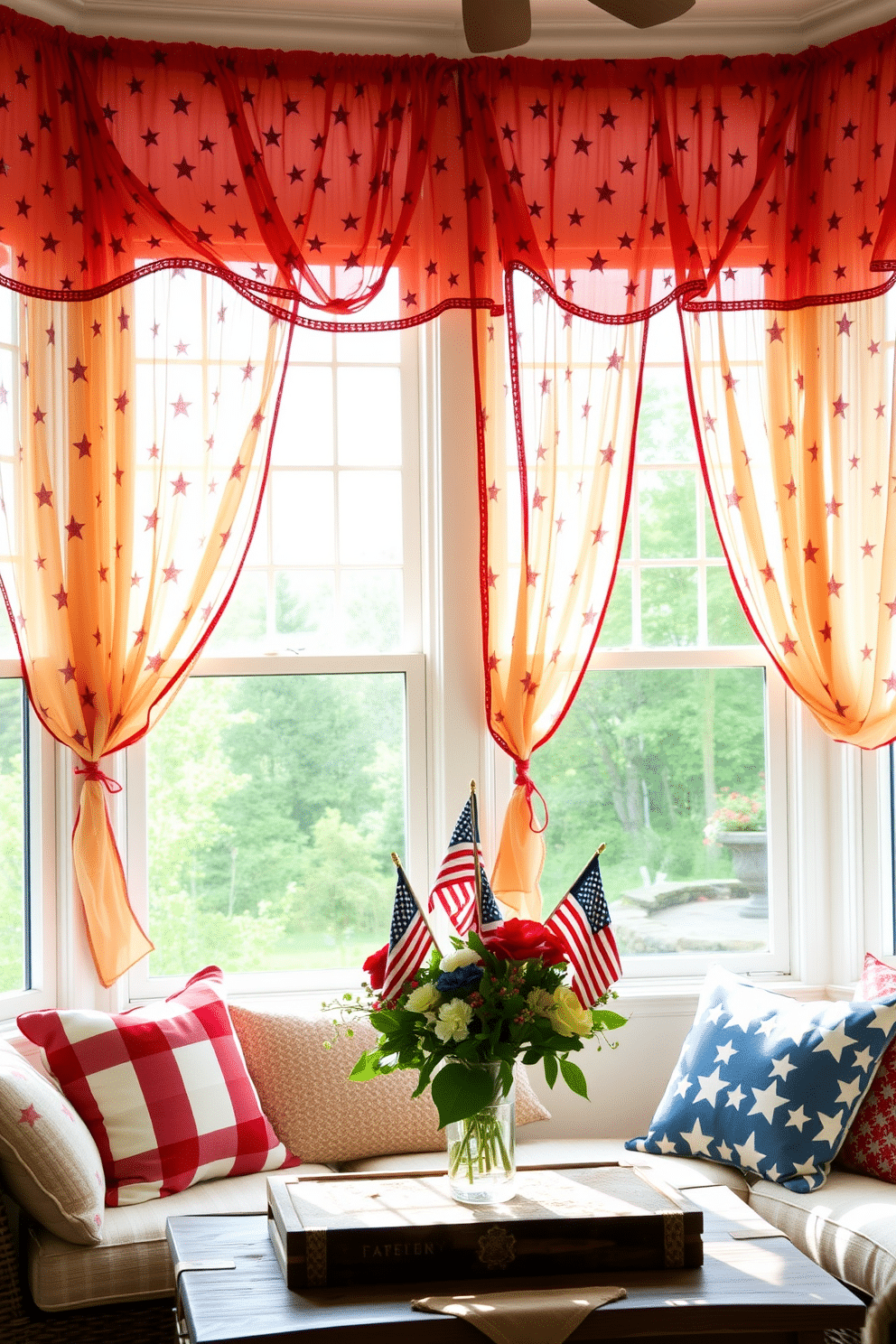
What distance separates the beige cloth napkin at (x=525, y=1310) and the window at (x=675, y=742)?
5.63 ft

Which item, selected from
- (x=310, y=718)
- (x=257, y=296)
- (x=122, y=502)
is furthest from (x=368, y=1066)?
(x=257, y=296)

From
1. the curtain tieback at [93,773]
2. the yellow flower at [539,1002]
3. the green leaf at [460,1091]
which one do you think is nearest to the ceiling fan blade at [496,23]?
the yellow flower at [539,1002]

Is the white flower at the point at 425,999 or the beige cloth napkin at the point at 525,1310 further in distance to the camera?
the white flower at the point at 425,999

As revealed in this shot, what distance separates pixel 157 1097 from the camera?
2.87 metres

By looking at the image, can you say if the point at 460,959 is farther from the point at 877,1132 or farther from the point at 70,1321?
the point at 877,1132

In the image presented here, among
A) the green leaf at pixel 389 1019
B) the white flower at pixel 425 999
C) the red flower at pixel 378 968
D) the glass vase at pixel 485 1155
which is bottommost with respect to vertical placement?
the glass vase at pixel 485 1155

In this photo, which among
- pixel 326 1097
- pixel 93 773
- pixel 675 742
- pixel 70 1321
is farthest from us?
pixel 675 742

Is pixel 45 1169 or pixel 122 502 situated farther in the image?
pixel 122 502

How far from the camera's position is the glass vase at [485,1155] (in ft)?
7.02

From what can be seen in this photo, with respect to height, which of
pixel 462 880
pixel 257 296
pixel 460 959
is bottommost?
pixel 460 959

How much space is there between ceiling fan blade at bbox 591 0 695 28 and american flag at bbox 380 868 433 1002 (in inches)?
58.5

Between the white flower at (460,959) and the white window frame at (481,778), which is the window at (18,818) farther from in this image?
the white flower at (460,959)

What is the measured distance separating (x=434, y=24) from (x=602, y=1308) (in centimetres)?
318

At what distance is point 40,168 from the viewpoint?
10.5ft
